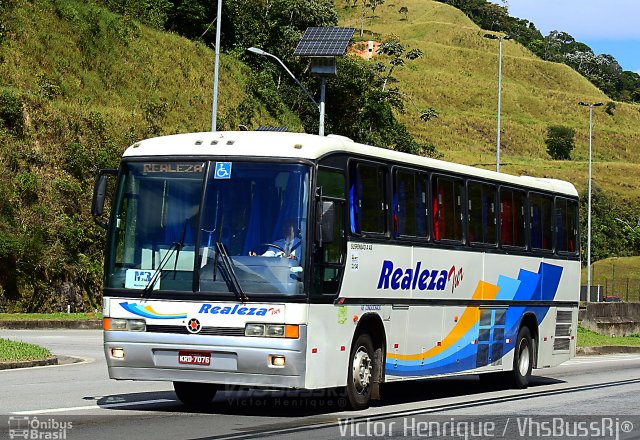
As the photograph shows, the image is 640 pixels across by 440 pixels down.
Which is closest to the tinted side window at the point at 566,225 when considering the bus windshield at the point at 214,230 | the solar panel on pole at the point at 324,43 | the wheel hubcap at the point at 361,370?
the wheel hubcap at the point at 361,370

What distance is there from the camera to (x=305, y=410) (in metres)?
15.5

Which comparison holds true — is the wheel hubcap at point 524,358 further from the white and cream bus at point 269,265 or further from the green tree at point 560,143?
the green tree at point 560,143

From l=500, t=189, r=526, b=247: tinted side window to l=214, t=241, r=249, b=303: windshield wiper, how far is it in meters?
7.00

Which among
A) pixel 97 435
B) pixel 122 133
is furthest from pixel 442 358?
pixel 122 133

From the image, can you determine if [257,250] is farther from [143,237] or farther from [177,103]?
[177,103]

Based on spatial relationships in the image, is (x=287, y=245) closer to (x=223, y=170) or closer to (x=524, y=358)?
(x=223, y=170)

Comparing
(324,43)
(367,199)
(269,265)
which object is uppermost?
(324,43)

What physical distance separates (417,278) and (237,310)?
12.5 feet

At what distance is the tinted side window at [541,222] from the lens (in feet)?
70.6

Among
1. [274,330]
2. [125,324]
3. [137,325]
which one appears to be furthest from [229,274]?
[125,324]

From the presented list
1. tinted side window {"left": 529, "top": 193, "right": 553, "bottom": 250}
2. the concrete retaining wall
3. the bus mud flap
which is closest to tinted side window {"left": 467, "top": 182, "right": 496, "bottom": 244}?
tinted side window {"left": 529, "top": 193, "right": 553, "bottom": 250}

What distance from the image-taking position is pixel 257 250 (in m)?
14.2

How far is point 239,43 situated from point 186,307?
213ft

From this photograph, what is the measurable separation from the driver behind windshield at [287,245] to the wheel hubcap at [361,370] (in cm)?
186
